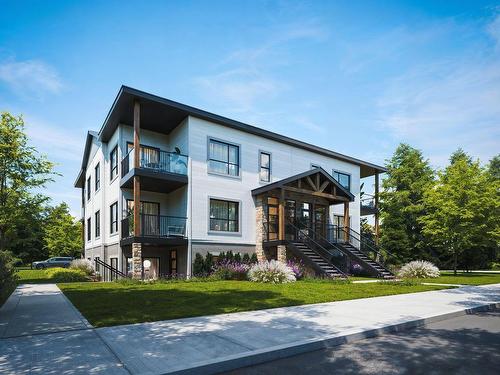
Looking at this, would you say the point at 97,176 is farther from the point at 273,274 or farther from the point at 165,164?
the point at 273,274

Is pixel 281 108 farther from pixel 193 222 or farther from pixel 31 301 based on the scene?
pixel 31 301

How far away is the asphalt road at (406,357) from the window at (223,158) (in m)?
15.4

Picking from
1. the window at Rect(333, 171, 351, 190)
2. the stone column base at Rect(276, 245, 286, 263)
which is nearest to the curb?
the stone column base at Rect(276, 245, 286, 263)

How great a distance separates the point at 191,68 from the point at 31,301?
971 cm

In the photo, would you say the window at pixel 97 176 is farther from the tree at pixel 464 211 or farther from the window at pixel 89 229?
the tree at pixel 464 211

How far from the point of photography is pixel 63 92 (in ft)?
46.5

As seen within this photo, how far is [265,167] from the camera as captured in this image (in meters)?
23.7

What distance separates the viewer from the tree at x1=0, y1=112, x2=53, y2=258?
2036cm

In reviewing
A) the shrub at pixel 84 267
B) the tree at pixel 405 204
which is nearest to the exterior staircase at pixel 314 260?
the shrub at pixel 84 267

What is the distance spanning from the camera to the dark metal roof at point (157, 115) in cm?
1822

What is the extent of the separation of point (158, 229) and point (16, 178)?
30.3 feet

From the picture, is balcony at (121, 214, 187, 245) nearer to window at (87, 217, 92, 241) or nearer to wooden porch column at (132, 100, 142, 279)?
wooden porch column at (132, 100, 142, 279)

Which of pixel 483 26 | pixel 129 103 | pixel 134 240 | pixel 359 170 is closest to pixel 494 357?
pixel 483 26

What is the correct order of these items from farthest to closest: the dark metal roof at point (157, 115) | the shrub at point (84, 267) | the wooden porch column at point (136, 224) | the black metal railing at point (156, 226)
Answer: the shrub at point (84, 267), the black metal railing at point (156, 226), the dark metal roof at point (157, 115), the wooden porch column at point (136, 224)
